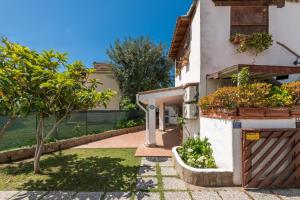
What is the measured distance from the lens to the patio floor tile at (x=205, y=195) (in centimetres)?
447

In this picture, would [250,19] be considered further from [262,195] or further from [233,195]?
[233,195]

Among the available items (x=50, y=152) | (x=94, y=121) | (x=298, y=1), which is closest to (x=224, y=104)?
(x=298, y=1)

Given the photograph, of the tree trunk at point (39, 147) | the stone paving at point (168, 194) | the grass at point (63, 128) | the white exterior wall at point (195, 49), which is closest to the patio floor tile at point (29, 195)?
the stone paving at point (168, 194)

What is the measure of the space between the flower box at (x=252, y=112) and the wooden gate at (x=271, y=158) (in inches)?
14.3

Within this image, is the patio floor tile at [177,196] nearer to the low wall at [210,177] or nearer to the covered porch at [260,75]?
the low wall at [210,177]

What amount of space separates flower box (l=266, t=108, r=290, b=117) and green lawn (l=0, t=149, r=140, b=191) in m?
3.88

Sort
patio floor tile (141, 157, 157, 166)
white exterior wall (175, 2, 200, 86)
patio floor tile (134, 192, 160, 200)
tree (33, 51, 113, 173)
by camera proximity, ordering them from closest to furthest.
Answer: patio floor tile (134, 192, 160, 200)
tree (33, 51, 113, 173)
patio floor tile (141, 157, 157, 166)
white exterior wall (175, 2, 200, 86)

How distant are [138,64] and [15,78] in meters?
13.7

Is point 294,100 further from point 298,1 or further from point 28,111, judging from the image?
point 28,111

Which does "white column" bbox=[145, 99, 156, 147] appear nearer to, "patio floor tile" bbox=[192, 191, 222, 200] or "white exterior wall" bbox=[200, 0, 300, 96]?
"white exterior wall" bbox=[200, 0, 300, 96]

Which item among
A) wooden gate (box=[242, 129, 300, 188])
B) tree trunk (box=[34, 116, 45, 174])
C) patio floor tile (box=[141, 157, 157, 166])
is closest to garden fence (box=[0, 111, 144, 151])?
tree trunk (box=[34, 116, 45, 174])

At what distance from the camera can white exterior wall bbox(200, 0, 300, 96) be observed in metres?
7.74

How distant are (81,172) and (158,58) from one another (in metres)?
14.8

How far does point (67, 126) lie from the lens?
11.8 metres
